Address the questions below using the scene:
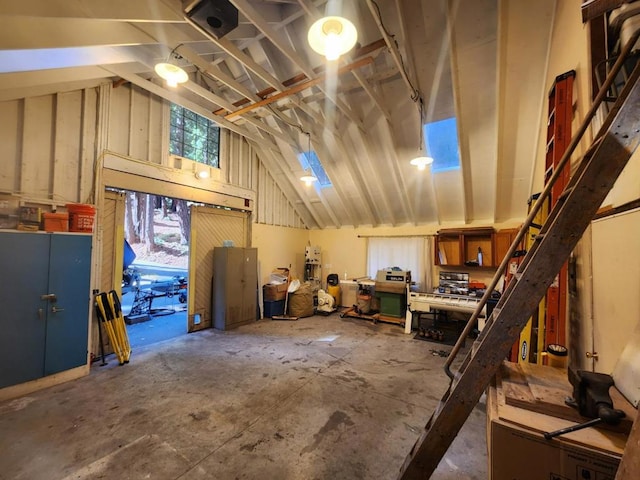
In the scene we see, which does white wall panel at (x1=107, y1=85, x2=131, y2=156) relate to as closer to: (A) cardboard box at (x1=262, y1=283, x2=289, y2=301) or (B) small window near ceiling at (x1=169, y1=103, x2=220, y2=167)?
(B) small window near ceiling at (x1=169, y1=103, x2=220, y2=167)

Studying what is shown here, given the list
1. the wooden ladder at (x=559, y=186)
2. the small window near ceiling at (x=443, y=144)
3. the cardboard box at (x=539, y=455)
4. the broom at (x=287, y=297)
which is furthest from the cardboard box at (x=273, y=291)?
the cardboard box at (x=539, y=455)

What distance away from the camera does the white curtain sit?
6328mm

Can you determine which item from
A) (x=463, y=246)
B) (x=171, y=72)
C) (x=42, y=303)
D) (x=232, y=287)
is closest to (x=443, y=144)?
(x=463, y=246)

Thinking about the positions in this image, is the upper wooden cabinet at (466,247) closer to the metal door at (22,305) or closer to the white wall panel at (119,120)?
the white wall panel at (119,120)

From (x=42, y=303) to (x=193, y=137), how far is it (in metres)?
3.64

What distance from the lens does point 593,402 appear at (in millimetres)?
1008

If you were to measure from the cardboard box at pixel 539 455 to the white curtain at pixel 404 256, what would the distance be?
18.1ft

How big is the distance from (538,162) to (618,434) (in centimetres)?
454

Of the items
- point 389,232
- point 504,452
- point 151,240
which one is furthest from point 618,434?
point 151,240

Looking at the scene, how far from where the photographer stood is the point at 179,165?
4.86 m

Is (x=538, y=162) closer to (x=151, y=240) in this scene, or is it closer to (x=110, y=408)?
(x=110, y=408)

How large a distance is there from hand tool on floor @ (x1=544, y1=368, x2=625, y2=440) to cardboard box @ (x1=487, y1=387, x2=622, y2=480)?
47 millimetres

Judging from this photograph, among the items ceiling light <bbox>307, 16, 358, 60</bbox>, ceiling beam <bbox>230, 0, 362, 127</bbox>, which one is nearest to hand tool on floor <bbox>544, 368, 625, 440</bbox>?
ceiling light <bbox>307, 16, 358, 60</bbox>

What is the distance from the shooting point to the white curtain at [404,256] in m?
6.33
